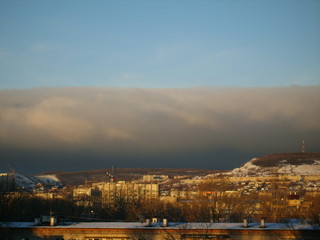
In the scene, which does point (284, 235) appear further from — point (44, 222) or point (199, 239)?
point (44, 222)

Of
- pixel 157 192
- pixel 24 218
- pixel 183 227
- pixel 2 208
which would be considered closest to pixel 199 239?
pixel 183 227

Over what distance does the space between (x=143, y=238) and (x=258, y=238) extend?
904cm

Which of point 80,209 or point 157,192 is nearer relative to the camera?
point 80,209

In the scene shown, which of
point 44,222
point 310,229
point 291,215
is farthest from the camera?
point 291,215

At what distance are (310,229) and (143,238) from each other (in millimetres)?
13082

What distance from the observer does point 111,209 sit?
93.5 meters

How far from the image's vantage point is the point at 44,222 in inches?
1893

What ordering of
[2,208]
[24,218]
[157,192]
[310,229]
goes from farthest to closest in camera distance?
[157,192]
[24,218]
[2,208]
[310,229]

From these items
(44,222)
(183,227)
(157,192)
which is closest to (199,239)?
(183,227)

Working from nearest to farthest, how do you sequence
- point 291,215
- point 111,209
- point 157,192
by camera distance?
point 291,215, point 111,209, point 157,192

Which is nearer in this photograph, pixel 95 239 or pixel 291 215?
pixel 95 239

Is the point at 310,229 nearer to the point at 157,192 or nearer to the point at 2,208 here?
the point at 2,208

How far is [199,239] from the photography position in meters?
39.9

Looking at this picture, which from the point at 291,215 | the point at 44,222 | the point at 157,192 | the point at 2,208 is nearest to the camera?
the point at 44,222
